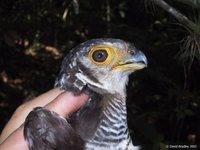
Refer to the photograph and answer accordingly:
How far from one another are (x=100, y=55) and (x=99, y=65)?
0.06m

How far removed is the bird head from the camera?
2.99m

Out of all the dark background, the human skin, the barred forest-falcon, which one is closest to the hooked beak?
the barred forest-falcon

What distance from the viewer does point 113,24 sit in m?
5.37

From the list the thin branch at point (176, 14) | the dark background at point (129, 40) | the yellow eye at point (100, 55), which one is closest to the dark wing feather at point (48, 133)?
the yellow eye at point (100, 55)

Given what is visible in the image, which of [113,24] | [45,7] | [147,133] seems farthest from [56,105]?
[45,7]

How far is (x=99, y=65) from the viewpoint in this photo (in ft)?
9.84

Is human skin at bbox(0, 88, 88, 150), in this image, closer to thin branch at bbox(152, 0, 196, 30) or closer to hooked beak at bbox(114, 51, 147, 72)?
hooked beak at bbox(114, 51, 147, 72)

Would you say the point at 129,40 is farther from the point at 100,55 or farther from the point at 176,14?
the point at 100,55

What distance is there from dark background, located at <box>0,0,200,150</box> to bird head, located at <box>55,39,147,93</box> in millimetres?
1467

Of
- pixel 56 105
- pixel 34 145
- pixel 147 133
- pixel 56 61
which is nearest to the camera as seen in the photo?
pixel 34 145

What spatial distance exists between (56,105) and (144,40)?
2.22 m

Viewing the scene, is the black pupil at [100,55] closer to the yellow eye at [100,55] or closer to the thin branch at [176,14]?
the yellow eye at [100,55]

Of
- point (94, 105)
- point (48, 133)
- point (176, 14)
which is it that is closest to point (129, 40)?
point (176, 14)

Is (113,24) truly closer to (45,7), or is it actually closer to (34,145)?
(45,7)
